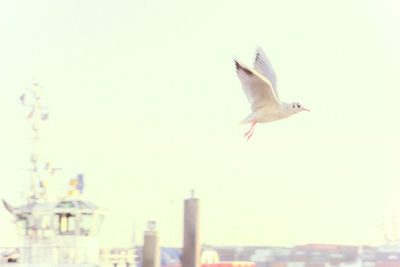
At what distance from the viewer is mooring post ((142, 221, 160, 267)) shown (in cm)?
1058

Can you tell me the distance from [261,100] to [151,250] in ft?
20.3

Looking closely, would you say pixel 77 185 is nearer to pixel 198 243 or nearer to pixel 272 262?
pixel 198 243

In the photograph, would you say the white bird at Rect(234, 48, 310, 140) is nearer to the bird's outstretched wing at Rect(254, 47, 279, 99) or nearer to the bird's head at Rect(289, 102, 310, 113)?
the bird's head at Rect(289, 102, 310, 113)

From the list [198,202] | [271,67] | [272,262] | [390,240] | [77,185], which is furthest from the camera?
[390,240]

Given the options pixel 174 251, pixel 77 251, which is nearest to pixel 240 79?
pixel 77 251

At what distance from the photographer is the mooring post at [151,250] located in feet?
34.7

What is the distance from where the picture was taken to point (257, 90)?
506 centimetres

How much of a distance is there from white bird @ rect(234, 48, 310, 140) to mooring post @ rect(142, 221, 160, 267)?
6028 mm

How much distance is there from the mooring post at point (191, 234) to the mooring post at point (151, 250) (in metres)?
1.85

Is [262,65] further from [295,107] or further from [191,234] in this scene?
[191,234]

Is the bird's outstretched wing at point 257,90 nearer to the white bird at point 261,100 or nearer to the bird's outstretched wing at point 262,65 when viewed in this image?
the white bird at point 261,100

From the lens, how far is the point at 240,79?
16.6 ft

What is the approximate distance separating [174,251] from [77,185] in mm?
31036

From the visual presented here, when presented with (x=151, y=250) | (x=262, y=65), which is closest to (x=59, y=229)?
(x=151, y=250)
